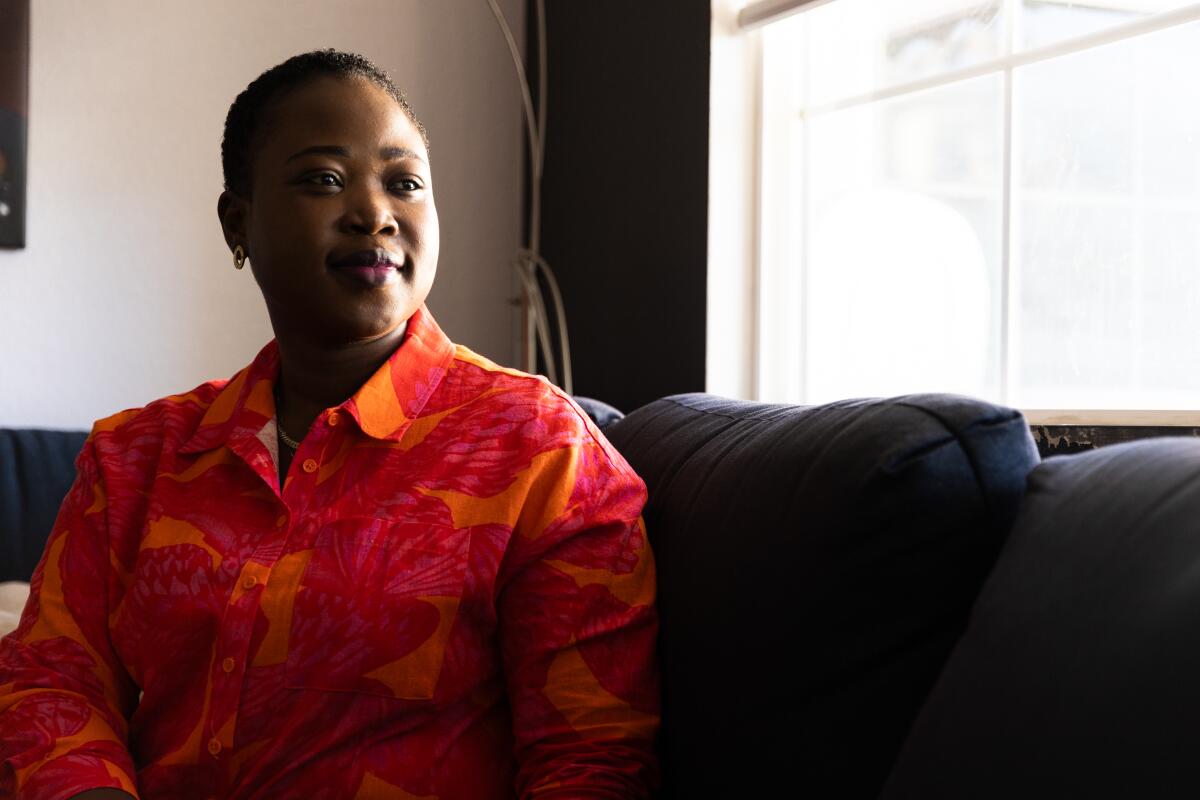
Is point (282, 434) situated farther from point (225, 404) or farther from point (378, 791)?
point (378, 791)

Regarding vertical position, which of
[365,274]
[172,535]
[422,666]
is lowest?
[422,666]

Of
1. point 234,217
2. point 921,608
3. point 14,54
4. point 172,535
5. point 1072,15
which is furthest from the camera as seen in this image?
point 14,54

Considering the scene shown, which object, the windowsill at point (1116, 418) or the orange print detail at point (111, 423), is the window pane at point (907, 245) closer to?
the windowsill at point (1116, 418)

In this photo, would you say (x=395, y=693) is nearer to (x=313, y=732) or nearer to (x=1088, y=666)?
(x=313, y=732)

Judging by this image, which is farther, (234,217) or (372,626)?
(234,217)

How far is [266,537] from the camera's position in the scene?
1248 mm

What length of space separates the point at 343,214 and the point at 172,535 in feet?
1.19

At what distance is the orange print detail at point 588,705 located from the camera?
1167 mm

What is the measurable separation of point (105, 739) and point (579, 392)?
2142 mm

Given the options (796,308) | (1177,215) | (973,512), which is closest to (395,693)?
(973,512)

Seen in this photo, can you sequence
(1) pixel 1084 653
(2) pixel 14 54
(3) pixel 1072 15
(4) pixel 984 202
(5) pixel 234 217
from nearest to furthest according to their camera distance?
(1) pixel 1084 653 < (5) pixel 234 217 < (3) pixel 1072 15 < (4) pixel 984 202 < (2) pixel 14 54

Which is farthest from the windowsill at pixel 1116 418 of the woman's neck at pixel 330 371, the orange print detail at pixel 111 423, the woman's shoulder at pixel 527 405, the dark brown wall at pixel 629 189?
the orange print detail at pixel 111 423

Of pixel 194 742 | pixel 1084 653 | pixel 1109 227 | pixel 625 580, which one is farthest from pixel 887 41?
pixel 1084 653

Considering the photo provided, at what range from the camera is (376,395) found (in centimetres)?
131
